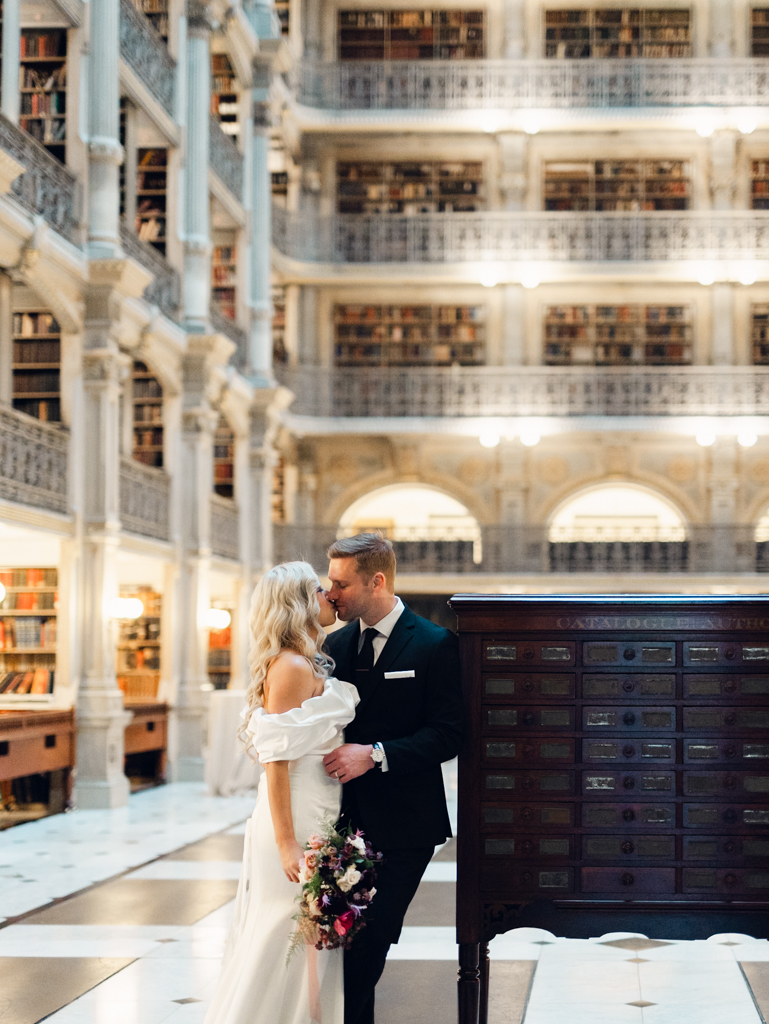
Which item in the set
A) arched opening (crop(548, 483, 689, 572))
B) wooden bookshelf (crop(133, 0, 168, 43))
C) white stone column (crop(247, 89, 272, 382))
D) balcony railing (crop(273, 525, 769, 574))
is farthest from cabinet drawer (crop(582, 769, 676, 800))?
arched opening (crop(548, 483, 689, 572))

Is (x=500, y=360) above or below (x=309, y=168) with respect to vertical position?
below

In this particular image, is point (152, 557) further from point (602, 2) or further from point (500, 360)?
point (602, 2)

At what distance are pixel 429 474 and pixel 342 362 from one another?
239 cm

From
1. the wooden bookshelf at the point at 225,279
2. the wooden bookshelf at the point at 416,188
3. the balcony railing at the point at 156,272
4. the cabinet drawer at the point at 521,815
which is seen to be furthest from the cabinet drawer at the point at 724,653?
the wooden bookshelf at the point at 416,188

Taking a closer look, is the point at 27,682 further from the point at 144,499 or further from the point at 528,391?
the point at 528,391

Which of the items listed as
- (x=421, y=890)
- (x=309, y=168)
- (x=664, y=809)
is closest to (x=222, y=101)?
(x=309, y=168)

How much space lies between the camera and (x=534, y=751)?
155 inches

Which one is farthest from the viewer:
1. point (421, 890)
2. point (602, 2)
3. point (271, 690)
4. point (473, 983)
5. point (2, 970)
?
point (602, 2)

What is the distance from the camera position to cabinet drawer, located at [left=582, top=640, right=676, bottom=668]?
13.0ft

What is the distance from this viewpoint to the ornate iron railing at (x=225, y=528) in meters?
17.3

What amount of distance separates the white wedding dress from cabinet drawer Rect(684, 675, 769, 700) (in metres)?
1.06

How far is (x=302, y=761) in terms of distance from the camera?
346cm

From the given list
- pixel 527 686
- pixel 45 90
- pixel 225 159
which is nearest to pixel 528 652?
pixel 527 686

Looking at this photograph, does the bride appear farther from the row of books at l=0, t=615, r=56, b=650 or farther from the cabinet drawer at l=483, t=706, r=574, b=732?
the row of books at l=0, t=615, r=56, b=650
